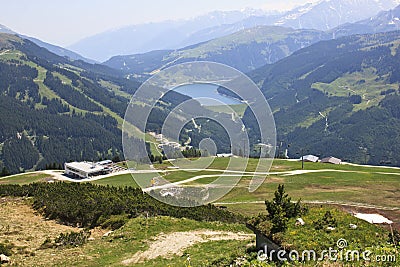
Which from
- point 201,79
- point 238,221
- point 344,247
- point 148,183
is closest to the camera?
point 344,247

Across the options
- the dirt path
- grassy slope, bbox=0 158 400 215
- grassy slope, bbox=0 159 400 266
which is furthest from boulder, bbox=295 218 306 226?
grassy slope, bbox=0 158 400 215

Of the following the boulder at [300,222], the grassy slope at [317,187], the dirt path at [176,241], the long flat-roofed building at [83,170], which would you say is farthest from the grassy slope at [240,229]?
the long flat-roofed building at [83,170]

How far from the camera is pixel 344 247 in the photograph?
18.4 metres

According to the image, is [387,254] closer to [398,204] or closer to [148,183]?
[148,183]

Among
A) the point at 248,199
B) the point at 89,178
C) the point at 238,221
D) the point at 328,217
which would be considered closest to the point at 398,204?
the point at 248,199

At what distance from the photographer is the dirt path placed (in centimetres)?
2712

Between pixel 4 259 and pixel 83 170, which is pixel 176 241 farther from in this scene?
pixel 83 170

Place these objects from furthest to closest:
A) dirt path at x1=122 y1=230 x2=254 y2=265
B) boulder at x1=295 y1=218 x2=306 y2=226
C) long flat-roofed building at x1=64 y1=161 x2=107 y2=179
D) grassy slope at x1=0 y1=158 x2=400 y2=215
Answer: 1. long flat-roofed building at x1=64 y1=161 x2=107 y2=179
2. grassy slope at x1=0 y1=158 x2=400 y2=215
3. dirt path at x1=122 y1=230 x2=254 y2=265
4. boulder at x1=295 y1=218 x2=306 y2=226

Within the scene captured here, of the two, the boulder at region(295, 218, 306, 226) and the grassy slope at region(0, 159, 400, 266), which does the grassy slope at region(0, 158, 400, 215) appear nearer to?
the grassy slope at region(0, 159, 400, 266)

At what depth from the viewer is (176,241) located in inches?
1193

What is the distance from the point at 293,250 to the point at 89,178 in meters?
82.5

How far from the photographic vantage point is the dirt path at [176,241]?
2712cm

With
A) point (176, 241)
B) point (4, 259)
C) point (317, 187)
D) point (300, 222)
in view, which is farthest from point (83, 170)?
point (300, 222)

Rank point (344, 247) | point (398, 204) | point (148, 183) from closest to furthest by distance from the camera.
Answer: point (344, 247), point (148, 183), point (398, 204)
